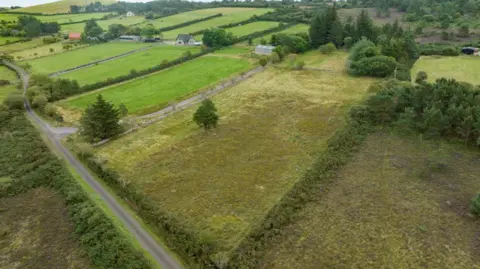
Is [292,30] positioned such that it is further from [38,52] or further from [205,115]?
[205,115]

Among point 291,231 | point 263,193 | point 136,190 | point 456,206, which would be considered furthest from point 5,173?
point 456,206

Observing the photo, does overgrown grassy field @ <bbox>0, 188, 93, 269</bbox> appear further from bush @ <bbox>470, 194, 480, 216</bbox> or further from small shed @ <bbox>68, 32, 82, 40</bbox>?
small shed @ <bbox>68, 32, 82, 40</bbox>

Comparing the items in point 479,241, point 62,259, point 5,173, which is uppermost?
point 5,173

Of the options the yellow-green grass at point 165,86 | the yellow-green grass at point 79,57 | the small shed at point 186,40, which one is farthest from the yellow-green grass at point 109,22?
the yellow-green grass at point 165,86

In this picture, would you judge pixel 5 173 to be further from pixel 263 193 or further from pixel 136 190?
pixel 263 193

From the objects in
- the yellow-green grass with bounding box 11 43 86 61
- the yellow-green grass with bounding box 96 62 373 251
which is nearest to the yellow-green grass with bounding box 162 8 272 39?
the yellow-green grass with bounding box 11 43 86 61
